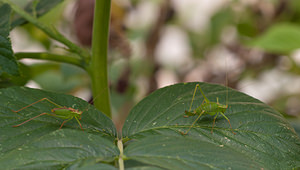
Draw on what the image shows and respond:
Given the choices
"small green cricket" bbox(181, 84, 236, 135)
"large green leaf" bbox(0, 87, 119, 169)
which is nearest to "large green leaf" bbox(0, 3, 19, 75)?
"large green leaf" bbox(0, 87, 119, 169)

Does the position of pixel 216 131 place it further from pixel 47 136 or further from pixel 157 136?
pixel 47 136

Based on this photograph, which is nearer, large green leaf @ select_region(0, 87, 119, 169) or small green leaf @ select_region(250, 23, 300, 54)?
large green leaf @ select_region(0, 87, 119, 169)

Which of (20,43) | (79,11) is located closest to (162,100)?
(79,11)

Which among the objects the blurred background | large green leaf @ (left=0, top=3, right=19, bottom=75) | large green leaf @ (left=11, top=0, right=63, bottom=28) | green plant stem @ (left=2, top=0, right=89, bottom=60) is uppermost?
the blurred background

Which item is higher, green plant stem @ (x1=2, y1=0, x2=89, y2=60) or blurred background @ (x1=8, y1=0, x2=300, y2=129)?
blurred background @ (x1=8, y1=0, x2=300, y2=129)

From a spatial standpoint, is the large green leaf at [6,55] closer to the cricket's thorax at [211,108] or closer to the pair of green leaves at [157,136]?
the pair of green leaves at [157,136]

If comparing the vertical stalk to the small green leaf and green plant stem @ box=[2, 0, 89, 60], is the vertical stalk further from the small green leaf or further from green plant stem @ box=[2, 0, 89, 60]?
the small green leaf

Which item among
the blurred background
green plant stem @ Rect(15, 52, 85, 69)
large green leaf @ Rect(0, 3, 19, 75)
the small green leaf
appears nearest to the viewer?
large green leaf @ Rect(0, 3, 19, 75)
